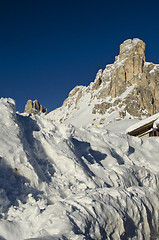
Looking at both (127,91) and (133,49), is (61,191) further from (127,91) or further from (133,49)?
(133,49)

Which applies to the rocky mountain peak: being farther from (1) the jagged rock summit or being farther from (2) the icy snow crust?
(2) the icy snow crust

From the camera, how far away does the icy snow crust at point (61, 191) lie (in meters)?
Answer: 4.78

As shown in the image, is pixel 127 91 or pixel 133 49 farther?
pixel 133 49

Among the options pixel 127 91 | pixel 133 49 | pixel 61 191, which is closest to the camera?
pixel 61 191

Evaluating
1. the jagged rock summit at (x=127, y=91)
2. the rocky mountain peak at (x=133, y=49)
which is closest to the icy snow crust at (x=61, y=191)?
the jagged rock summit at (x=127, y=91)

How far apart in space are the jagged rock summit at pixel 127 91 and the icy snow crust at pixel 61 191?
73.8 metres

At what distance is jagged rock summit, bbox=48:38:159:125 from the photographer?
287 feet

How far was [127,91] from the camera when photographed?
94.3 meters

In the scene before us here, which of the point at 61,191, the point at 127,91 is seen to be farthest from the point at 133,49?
the point at 61,191

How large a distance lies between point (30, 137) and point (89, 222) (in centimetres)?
438

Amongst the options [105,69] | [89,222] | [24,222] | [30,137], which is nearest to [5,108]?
[30,137]

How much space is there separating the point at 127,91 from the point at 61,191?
91024 mm

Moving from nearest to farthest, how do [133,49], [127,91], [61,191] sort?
1. [61,191]
2. [127,91]
3. [133,49]

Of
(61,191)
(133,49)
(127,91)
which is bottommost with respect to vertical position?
(61,191)
